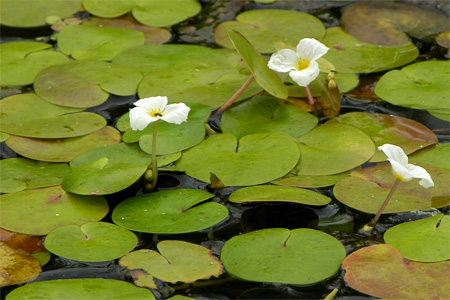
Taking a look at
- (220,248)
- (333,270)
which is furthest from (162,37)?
(333,270)

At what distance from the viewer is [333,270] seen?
173cm

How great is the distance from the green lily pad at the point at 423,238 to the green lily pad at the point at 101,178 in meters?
0.81

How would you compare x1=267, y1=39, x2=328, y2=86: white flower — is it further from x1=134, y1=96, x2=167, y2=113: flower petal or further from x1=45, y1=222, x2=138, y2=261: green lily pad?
x1=45, y1=222, x2=138, y2=261: green lily pad

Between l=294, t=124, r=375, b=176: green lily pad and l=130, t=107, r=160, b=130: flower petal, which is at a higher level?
l=130, t=107, r=160, b=130: flower petal

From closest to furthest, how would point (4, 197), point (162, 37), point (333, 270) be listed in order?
point (333, 270) → point (4, 197) → point (162, 37)

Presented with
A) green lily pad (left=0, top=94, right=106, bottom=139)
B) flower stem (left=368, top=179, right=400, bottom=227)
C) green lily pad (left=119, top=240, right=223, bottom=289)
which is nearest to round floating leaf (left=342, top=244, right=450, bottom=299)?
flower stem (left=368, top=179, right=400, bottom=227)

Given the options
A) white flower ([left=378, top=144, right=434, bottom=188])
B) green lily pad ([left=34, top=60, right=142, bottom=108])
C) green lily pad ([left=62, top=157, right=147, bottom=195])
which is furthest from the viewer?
green lily pad ([left=34, top=60, right=142, bottom=108])

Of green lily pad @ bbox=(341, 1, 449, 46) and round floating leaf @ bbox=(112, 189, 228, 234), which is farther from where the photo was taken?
green lily pad @ bbox=(341, 1, 449, 46)

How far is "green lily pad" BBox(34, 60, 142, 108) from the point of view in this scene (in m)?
2.50

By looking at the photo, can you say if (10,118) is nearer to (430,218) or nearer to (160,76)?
(160,76)

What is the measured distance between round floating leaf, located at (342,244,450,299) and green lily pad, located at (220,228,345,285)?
0.18 ft

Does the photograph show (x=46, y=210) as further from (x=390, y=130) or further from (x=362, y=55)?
(x=362, y=55)

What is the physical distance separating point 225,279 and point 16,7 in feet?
6.93

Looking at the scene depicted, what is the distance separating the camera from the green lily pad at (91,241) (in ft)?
5.83
